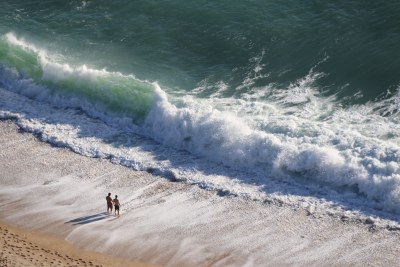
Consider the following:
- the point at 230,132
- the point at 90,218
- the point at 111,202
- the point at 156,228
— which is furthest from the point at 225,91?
the point at 90,218

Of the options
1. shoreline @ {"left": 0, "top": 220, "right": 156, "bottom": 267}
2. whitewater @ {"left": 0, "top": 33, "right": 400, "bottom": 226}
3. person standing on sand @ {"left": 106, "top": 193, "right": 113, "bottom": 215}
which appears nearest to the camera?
shoreline @ {"left": 0, "top": 220, "right": 156, "bottom": 267}

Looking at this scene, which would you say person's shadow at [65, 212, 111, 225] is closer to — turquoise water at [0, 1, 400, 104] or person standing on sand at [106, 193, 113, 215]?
person standing on sand at [106, 193, 113, 215]

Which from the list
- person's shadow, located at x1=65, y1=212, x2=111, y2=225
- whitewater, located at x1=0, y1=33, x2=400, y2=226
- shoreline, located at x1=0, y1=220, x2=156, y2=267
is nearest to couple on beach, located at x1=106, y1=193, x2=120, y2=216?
person's shadow, located at x1=65, y1=212, x2=111, y2=225

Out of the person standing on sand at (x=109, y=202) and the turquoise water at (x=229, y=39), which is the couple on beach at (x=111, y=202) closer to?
the person standing on sand at (x=109, y=202)

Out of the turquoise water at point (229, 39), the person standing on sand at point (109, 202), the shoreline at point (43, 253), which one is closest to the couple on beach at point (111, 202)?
the person standing on sand at point (109, 202)

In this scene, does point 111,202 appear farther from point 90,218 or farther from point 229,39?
point 229,39

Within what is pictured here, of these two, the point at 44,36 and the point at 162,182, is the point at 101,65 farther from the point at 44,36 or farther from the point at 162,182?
the point at 162,182

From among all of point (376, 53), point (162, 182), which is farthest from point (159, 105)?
point (376, 53)

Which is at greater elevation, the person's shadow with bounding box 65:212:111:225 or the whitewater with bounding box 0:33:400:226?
the whitewater with bounding box 0:33:400:226
